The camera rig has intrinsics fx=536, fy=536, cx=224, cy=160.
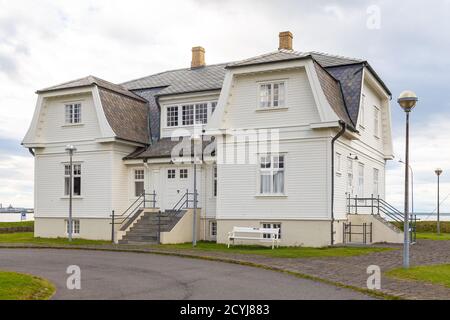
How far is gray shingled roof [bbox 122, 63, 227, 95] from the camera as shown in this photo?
27.4 m

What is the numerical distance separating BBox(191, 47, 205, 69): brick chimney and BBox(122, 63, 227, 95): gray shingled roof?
3.08 feet

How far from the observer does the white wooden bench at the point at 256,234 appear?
21.0m

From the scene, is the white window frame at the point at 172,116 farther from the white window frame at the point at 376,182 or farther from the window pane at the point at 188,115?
the white window frame at the point at 376,182

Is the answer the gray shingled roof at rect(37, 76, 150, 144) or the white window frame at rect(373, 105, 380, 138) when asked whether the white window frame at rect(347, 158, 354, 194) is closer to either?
the white window frame at rect(373, 105, 380, 138)

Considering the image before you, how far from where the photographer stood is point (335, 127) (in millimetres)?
21047

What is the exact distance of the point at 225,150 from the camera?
23.4 m

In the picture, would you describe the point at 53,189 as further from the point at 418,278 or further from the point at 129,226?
the point at 418,278

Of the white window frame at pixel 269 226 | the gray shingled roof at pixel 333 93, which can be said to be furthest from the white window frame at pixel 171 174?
the gray shingled roof at pixel 333 93

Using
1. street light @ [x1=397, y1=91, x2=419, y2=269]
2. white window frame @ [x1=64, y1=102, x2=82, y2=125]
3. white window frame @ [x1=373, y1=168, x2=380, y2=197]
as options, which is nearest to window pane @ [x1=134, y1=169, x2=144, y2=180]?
white window frame @ [x1=64, y1=102, x2=82, y2=125]

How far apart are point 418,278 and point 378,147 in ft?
58.2

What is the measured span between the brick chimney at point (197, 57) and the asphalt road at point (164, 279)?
17.7m

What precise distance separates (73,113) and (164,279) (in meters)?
16.9
